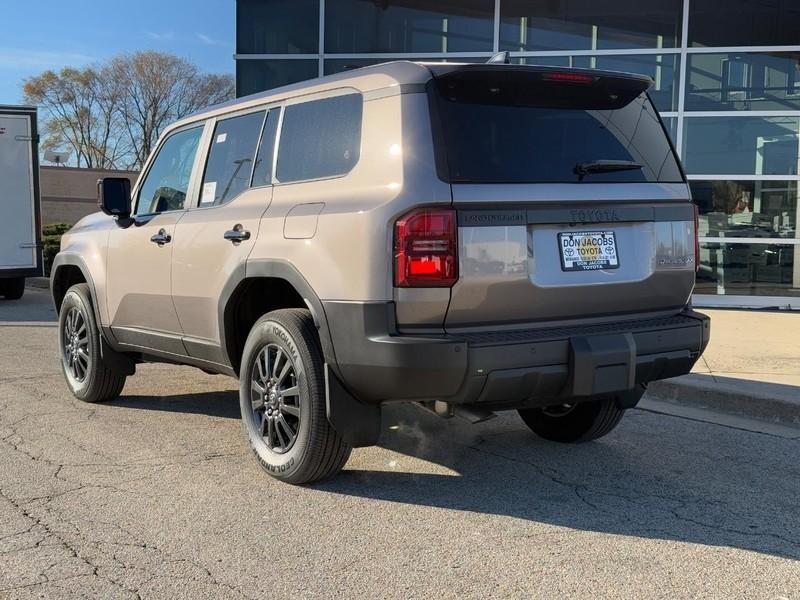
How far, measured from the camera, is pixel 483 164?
3.76m

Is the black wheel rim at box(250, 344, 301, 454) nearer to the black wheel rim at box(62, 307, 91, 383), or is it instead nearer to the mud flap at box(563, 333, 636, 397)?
the mud flap at box(563, 333, 636, 397)

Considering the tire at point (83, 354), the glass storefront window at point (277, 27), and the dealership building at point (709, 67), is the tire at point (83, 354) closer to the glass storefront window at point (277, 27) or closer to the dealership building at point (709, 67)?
the dealership building at point (709, 67)

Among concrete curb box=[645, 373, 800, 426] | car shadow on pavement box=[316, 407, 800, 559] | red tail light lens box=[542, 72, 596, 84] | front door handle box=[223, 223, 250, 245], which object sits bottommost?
car shadow on pavement box=[316, 407, 800, 559]

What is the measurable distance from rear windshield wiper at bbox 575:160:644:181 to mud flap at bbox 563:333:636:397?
2.55 ft

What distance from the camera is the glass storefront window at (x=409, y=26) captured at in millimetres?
13859

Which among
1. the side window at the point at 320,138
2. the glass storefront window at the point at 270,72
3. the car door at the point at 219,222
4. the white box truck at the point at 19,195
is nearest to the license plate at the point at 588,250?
the side window at the point at 320,138

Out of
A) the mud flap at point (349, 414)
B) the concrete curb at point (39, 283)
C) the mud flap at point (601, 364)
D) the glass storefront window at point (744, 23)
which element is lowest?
the concrete curb at point (39, 283)

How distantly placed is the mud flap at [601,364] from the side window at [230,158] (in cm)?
203

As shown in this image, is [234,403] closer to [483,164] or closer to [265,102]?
[265,102]

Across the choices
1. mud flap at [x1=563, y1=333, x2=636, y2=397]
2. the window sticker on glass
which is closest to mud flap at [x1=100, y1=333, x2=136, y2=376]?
the window sticker on glass

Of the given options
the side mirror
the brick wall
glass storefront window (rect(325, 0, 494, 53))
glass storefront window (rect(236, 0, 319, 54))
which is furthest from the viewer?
the brick wall

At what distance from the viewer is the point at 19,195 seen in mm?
13664

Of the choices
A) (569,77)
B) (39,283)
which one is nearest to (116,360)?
(569,77)

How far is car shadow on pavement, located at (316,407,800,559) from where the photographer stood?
3.79m
